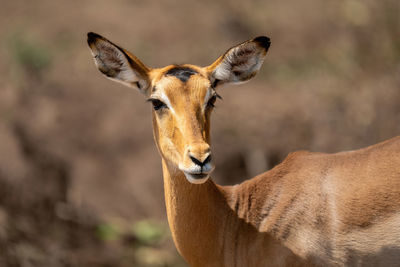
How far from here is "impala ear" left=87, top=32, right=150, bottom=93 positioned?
5.24 meters

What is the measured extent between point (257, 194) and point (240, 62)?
131cm

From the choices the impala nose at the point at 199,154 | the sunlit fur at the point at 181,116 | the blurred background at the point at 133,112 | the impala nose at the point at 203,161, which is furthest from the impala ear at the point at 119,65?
the blurred background at the point at 133,112

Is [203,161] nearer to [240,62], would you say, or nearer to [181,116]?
[181,116]

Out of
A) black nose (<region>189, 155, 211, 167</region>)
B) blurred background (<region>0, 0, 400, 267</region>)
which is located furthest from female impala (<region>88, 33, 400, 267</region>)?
blurred background (<region>0, 0, 400, 267</region>)

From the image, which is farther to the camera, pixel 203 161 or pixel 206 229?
pixel 206 229

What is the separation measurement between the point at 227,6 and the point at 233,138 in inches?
325

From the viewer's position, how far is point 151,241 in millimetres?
11086

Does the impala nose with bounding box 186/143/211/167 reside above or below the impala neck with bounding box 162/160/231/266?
above

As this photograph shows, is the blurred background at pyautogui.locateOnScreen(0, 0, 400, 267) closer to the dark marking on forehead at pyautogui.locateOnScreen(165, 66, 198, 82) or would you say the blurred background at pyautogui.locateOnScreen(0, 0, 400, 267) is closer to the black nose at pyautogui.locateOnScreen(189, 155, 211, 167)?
the dark marking on forehead at pyautogui.locateOnScreen(165, 66, 198, 82)

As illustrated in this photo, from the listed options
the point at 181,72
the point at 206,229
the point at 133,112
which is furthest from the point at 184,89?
the point at 133,112

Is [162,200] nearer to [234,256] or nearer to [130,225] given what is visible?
[130,225]

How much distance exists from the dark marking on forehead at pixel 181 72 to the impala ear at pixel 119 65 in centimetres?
27

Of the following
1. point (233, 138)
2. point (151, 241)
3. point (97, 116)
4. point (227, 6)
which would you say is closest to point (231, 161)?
point (233, 138)

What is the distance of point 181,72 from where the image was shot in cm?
525
